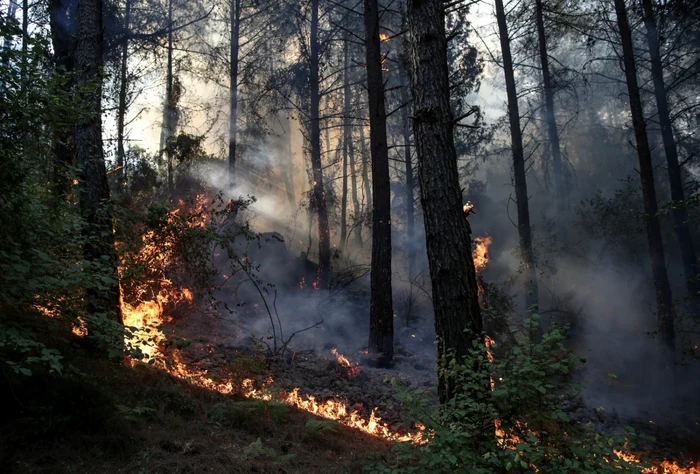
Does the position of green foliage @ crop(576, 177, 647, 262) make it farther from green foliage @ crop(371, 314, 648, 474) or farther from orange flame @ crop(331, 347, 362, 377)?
green foliage @ crop(371, 314, 648, 474)

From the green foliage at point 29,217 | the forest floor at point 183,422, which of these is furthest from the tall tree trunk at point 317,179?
the green foliage at point 29,217

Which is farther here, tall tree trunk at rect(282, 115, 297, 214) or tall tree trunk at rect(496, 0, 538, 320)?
tall tree trunk at rect(282, 115, 297, 214)

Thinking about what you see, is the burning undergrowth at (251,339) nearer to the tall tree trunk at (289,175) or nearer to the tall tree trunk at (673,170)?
the tall tree trunk at (673,170)

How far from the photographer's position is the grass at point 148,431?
14.5ft

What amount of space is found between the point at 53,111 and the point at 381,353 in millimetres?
9023

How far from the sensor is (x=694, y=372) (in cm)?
1310

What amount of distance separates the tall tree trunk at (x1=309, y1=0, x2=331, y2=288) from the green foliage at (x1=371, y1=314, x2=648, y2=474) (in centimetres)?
1397

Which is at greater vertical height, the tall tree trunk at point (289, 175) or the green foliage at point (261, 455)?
the tall tree trunk at point (289, 175)

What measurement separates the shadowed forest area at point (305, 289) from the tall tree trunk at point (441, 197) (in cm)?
3

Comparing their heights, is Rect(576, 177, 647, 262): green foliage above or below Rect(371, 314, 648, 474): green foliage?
above

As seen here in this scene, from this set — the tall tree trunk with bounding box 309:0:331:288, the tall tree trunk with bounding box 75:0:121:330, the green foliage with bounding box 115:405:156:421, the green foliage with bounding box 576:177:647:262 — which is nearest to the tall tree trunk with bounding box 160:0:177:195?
the tall tree trunk with bounding box 309:0:331:288

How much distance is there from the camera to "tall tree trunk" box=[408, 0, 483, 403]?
504 centimetres

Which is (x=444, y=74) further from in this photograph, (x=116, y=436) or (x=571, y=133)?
(x=571, y=133)

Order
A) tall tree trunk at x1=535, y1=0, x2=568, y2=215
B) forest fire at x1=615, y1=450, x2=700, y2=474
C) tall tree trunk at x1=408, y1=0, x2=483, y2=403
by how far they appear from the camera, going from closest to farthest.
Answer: tall tree trunk at x1=408, y1=0, x2=483, y2=403 < forest fire at x1=615, y1=450, x2=700, y2=474 < tall tree trunk at x1=535, y1=0, x2=568, y2=215
